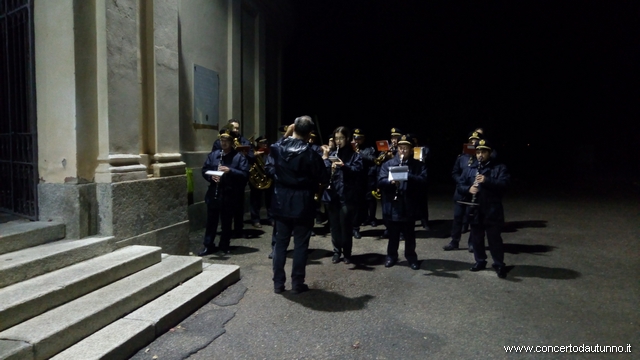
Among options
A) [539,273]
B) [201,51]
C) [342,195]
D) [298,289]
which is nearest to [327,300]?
[298,289]

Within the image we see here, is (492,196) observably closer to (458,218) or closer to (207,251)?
(458,218)

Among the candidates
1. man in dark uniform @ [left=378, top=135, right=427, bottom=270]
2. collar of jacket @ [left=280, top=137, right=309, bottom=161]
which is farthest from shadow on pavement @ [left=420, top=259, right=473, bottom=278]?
collar of jacket @ [left=280, top=137, right=309, bottom=161]

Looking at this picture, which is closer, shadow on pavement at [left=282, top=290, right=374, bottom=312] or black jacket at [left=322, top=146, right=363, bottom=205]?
shadow on pavement at [left=282, top=290, right=374, bottom=312]

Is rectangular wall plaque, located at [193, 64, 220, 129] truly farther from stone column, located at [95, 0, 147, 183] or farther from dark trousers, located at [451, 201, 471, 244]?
dark trousers, located at [451, 201, 471, 244]

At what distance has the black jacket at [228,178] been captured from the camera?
23.6 feet

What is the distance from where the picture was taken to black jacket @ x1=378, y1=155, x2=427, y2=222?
6477 mm

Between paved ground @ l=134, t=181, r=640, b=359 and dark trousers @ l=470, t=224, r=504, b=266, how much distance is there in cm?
27

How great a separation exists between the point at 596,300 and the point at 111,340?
513cm

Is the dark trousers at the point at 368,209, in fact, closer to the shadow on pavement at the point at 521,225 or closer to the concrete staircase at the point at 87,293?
the shadow on pavement at the point at 521,225

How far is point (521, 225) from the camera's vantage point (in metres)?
10.4

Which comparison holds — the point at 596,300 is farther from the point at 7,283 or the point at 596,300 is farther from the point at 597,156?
the point at 597,156

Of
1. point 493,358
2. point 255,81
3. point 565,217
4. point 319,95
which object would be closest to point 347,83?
point 319,95

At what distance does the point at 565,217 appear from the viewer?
11.4 m

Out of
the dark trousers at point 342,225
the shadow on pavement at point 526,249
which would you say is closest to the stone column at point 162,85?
the dark trousers at point 342,225
